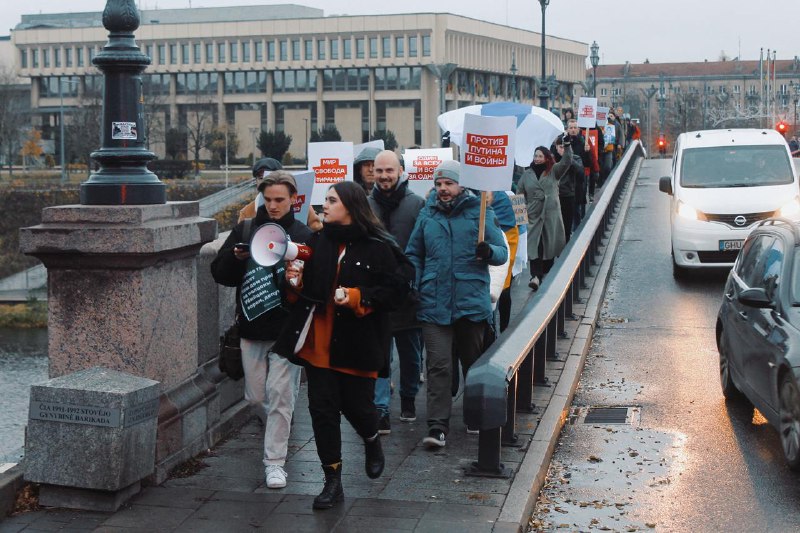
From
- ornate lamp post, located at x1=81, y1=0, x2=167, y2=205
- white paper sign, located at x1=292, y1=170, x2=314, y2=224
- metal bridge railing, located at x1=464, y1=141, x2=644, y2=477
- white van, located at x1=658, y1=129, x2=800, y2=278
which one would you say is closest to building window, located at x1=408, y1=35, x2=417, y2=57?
white van, located at x1=658, y1=129, x2=800, y2=278

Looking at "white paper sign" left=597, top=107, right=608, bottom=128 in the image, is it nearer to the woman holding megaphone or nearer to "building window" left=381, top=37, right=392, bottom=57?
the woman holding megaphone

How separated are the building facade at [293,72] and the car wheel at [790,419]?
105 meters

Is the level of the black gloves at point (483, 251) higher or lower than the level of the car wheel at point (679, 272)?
higher

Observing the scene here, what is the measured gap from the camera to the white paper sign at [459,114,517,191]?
357 inches

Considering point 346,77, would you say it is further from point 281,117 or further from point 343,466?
point 343,466

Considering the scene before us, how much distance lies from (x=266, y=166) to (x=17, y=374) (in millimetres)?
41463

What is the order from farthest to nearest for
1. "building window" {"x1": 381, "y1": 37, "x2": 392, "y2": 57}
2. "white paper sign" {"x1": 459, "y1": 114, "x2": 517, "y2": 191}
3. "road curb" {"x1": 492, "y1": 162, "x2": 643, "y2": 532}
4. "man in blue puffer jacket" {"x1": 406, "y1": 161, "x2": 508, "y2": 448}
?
1. "building window" {"x1": 381, "y1": 37, "x2": 392, "y2": 57}
2. "white paper sign" {"x1": 459, "y1": 114, "x2": 517, "y2": 191}
3. "man in blue puffer jacket" {"x1": 406, "y1": 161, "x2": 508, "y2": 448}
4. "road curb" {"x1": 492, "y1": 162, "x2": 643, "y2": 532}

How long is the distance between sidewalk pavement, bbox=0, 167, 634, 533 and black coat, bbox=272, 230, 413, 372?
0.80 meters

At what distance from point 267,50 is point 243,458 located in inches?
4569

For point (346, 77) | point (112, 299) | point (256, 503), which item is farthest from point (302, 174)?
point (346, 77)

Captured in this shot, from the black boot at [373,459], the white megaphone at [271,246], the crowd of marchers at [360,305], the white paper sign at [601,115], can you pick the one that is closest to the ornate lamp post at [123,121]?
the crowd of marchers at [360,305]

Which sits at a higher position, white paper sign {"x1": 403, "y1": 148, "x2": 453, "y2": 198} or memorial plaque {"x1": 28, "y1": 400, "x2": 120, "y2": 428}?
white paper sign {"x1": 403, "y1": 148, "x2": 453, "y2": 198}

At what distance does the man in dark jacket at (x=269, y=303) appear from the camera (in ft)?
24.1

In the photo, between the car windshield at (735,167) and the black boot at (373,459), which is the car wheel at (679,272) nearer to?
the car windshield at (735,167)
